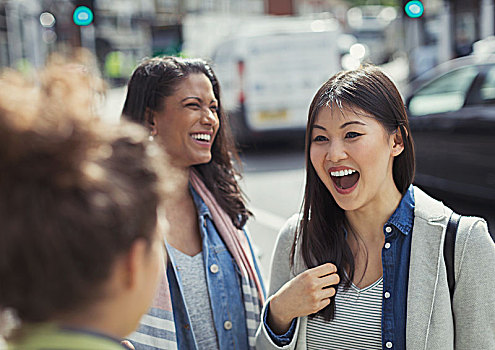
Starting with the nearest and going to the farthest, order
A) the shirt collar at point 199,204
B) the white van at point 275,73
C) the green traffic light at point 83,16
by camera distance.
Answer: the shirt collar at point 199,204 → the white van at point 275,73 → the green traffic light at point 83,16

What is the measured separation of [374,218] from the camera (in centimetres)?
209

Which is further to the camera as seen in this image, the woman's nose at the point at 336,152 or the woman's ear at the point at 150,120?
the woman's ear at the point at 150,120

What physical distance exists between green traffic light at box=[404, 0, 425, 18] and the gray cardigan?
1110 cm

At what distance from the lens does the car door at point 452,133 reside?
6758mm

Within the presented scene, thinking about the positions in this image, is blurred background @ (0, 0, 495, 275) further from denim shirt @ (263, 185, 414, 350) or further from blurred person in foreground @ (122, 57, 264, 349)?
denim shirt @ (263, 185, 414, 350)

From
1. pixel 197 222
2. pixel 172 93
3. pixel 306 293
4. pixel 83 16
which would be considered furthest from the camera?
pixel 83 16

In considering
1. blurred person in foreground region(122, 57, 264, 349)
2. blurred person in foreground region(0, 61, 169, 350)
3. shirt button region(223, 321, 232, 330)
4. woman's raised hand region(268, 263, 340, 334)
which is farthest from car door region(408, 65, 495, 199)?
blurred person in foreground region(0, 61, 169, 350)

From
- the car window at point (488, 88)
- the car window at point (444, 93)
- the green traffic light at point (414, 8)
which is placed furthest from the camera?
the green traffic light at point (414, 8)

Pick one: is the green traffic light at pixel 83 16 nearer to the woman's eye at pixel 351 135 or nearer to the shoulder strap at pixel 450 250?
the woman's eye at pixel 351 135

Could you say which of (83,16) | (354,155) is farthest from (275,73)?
(354,155)

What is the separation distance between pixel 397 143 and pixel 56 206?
1.43 metres

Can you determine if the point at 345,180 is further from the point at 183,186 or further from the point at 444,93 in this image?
the point at 444,93

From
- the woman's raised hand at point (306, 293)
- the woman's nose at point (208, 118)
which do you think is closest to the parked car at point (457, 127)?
the woman's nose at point (208, 118)

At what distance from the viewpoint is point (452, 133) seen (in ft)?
23.5
